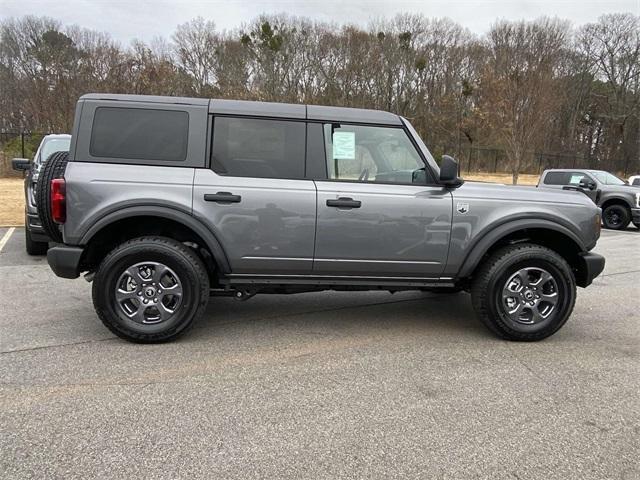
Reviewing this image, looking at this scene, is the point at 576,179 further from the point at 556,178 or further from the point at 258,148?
the point at 258,148

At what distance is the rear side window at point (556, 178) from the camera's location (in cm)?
1576

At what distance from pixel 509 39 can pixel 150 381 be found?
123 feet

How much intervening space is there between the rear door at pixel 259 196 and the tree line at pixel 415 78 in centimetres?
2365

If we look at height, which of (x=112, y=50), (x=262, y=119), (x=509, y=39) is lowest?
(x=262, y=119)

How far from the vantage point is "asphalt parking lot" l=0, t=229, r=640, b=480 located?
8.68 ft

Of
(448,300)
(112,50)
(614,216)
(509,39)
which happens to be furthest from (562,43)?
(448,300)

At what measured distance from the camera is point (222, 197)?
4.11 m

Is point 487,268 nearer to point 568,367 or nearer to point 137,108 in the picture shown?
point 568,367

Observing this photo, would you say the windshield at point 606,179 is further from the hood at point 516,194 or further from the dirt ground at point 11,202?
the hood at point 516,194

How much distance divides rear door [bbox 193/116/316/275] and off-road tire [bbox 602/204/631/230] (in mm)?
13585

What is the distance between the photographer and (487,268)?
14.6 ft

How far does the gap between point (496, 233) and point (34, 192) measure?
5411 millimetres

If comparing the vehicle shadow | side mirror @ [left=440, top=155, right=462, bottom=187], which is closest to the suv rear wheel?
the vehicle shadow

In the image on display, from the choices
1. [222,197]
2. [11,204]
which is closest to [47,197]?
[222,197]
